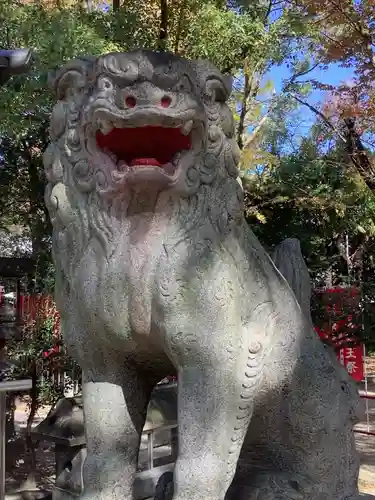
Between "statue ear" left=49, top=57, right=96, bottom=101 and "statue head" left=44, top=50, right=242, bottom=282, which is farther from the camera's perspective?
"statue ear" left=49, top=57, right=96, bottom=101

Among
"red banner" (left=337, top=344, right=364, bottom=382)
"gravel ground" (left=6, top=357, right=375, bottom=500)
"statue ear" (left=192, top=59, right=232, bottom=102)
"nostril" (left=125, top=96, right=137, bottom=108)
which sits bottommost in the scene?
"gravel ground" (left=6, top=357, right=375, bottom=500)

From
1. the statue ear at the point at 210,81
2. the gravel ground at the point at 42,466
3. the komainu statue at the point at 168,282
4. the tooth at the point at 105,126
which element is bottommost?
the gravel ground at the point at 42,466

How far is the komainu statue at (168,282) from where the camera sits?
157cm

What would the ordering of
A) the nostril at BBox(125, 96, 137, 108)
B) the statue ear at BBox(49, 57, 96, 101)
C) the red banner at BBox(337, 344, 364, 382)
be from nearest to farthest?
the nostril at BBox(125, 96, 137, 108) < the statue ear at BBox(49, 57, 96, 101) < the red banner at BBox(337, 344, 364, 382)

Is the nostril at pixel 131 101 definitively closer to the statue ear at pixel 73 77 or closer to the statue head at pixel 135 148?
the statue head at pixel 135 148

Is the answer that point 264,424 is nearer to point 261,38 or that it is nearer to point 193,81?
point 193,81

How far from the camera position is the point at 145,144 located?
158 cm

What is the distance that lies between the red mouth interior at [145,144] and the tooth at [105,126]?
12 millimetres

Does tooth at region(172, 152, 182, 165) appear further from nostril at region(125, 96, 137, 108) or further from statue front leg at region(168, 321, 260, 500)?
statue front leg at region(168, 321, 260, 500)

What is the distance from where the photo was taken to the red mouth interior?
1556 millimetres

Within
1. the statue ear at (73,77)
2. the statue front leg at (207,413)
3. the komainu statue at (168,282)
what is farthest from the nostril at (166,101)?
the statue front leg at (207,413)

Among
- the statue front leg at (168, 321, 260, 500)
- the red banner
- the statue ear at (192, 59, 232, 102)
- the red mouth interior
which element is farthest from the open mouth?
the red banner

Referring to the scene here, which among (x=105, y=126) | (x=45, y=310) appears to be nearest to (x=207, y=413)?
(x=105, y=126)

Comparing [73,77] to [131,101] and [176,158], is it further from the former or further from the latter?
[176,158]
